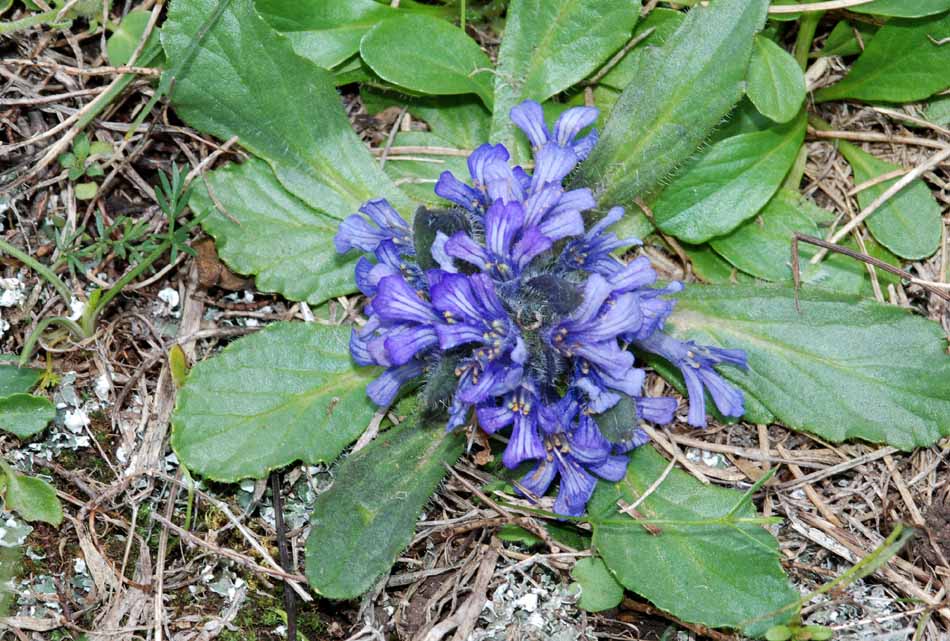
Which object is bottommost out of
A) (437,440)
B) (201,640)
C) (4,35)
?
(201,640)

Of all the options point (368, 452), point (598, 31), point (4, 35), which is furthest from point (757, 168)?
point (4, 35)

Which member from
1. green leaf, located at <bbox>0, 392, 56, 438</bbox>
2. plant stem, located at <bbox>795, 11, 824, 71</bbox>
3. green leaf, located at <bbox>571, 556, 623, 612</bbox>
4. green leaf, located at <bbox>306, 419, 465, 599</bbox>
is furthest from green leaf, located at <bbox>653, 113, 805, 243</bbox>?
green leaf, located at <bbox>0, 392, 56, 438</bbox>

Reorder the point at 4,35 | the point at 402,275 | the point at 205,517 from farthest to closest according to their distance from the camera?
the point at 4,35
the point at 205,517
the point at 402,275

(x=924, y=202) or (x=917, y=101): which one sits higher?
(x=917, y=101)

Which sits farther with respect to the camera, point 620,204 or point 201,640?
point 620,204

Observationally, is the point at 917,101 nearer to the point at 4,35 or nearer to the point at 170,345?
the point at 170,345

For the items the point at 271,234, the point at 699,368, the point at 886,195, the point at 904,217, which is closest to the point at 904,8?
the point at 886,195

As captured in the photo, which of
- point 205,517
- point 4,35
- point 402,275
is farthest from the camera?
point 4,35
